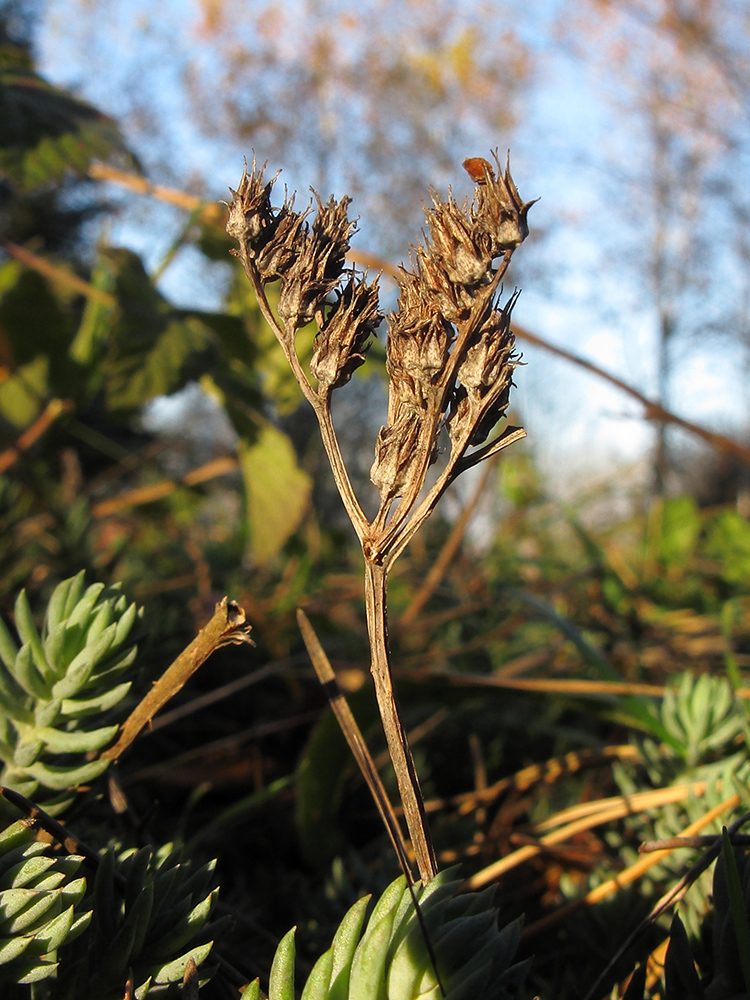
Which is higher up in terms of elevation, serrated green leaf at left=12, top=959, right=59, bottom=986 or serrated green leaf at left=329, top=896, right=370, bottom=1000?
serrated green leaf at left=329, top=896, right=370, bottom=1000

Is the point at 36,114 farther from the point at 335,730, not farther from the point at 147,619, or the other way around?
the point at 335,730

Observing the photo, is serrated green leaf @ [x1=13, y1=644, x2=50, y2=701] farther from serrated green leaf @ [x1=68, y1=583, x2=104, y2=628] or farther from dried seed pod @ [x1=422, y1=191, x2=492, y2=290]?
dried seed pod @ [x1=422, y1=191, x2=492, y2=290]

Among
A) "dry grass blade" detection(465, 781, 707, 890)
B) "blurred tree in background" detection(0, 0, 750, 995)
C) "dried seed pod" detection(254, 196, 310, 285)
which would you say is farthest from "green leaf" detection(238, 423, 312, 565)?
"dried seed pod" detection(254, 196, 310, 285)

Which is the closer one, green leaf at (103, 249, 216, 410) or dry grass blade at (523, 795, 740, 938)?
dry grass blade at (523, 795, 740, 938)

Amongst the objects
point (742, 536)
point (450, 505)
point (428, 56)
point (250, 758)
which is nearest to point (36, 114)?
point (250, 758)

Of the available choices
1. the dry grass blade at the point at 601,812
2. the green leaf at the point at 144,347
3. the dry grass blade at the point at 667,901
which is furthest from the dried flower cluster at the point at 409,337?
the green leaf at the point at 144,347
